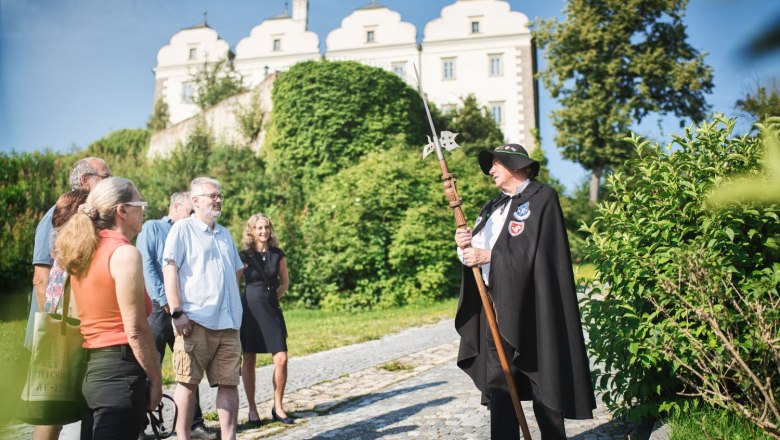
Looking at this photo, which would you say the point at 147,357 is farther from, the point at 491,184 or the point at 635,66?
the point at 635,66

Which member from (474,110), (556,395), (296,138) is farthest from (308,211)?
(556,395)

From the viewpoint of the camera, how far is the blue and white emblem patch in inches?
153

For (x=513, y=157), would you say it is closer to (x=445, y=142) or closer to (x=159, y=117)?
(x=445, y=142)

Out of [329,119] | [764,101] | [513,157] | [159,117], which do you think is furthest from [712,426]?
[159,117]

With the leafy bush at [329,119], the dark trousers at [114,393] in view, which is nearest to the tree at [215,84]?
the leafy bush at [329,119]

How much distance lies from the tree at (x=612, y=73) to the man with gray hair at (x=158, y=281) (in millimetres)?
24500

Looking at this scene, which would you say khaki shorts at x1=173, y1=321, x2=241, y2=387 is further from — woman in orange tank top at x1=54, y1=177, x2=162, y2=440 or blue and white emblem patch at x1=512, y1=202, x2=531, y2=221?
blue and white emblem patch at x1=512, y1=202, x2=531, y2=221

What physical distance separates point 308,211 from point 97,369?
54.2ft

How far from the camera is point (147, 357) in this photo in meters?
3.17

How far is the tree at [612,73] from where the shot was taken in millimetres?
26891

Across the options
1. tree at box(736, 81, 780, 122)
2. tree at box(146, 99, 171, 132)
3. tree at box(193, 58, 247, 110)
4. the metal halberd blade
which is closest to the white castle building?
tree at box(193, 58, 247, 110)

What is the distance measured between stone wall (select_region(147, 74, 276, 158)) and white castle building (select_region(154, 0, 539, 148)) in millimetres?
12296

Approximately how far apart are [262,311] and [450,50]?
35012 millimetres

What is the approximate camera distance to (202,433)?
17.9ft
